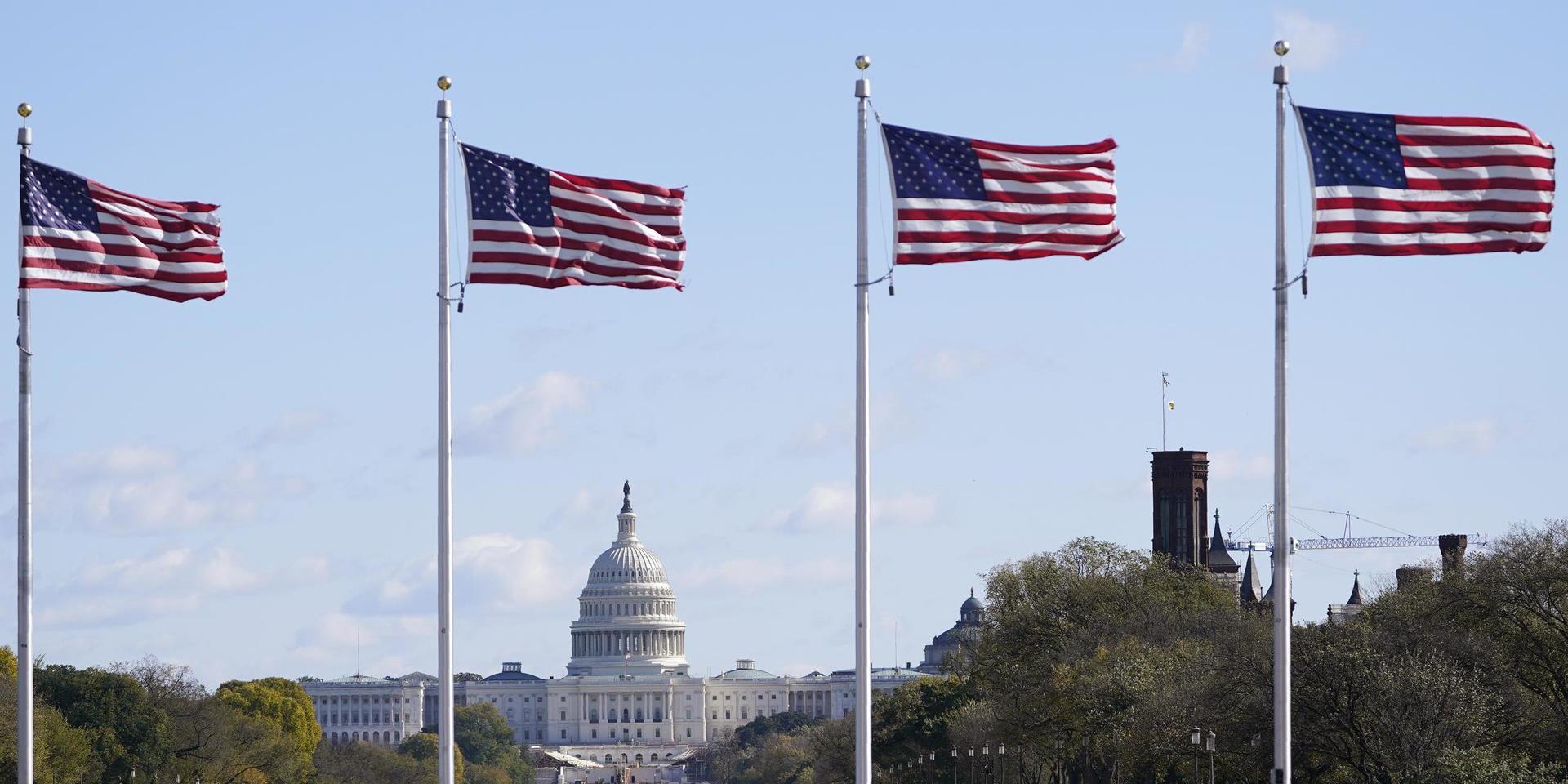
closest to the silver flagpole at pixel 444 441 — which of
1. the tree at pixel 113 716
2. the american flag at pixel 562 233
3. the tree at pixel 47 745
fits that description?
the american flag at pixel 562 233

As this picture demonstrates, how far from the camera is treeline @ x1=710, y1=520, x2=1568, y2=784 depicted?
86062mm

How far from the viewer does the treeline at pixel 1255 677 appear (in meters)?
86.1

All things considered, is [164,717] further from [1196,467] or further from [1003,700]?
[1196,467]

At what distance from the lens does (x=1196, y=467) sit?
199125 millimetres

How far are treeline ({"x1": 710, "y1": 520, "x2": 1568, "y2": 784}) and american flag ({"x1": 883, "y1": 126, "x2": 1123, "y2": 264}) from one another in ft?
110

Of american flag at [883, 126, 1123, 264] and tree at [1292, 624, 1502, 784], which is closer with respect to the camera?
american flag at [883, 126, 1123, 264]

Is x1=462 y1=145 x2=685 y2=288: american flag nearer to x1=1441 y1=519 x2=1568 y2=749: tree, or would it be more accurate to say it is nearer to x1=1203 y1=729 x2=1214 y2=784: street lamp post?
x1=1203 y1=729 x2=1214 y2=784: street lamp post

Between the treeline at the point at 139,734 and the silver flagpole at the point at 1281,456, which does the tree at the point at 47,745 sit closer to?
the treeline at the point at 139,734

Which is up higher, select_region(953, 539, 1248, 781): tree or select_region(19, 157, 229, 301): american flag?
select_region(19, 157, 229, 301): american flag

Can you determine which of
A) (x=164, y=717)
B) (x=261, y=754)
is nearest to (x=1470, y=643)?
(x=164, y=717)

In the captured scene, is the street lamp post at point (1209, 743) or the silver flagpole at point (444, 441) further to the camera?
the street lamp post at point (1209, 743)

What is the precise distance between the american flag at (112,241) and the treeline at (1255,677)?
40.4 meters

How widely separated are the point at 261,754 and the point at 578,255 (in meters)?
116

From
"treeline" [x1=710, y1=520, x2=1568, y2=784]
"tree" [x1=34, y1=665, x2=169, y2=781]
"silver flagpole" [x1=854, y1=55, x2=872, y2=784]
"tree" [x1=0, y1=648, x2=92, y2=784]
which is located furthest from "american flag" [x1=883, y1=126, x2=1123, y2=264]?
"tree" [x1=34, y1=665, x2=169, y2=781]
